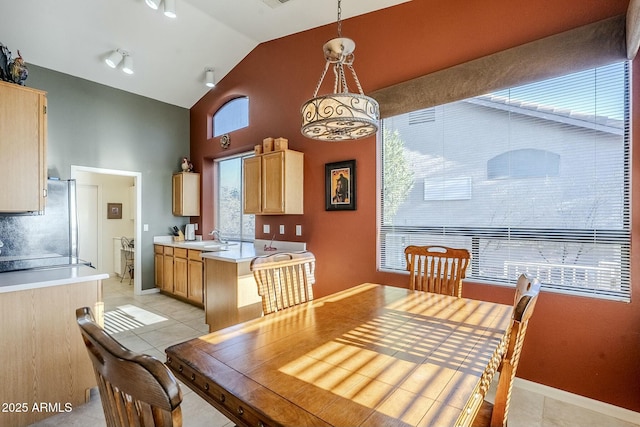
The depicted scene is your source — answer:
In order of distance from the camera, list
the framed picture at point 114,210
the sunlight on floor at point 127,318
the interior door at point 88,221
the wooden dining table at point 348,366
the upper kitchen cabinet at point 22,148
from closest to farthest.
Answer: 1. the wooden dining table at point 348,366
2. the upper kitchen cabinet at point 22,148
3. the sunlight on floor at point 127,318
4. the interior door at point 88,221
5. the framed picture at point 114,210

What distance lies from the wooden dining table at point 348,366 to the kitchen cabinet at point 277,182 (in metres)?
2.04

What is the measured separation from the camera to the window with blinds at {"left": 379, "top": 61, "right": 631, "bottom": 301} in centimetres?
204

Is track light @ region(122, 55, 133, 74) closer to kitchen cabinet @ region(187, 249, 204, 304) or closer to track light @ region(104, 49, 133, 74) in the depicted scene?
track light @ region(104, 49, 133, 74)

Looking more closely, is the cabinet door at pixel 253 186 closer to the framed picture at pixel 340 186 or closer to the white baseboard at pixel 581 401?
the framed picture at pixel 340 186

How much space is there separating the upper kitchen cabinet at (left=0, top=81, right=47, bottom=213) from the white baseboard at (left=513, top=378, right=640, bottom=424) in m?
3.95

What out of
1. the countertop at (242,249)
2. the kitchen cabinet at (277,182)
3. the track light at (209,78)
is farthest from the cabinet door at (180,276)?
the track light at (209,78)

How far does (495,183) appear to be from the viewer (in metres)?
2.47

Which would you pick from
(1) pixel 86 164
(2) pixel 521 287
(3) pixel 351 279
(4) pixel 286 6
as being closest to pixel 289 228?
(3) pixel 351 279

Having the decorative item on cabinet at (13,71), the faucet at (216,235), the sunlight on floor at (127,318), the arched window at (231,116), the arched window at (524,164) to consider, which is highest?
the arched window at (231,116)

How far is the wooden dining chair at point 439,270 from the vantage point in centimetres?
219

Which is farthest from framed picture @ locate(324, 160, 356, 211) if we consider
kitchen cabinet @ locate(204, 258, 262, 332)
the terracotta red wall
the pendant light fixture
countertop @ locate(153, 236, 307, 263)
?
the pendant light fixture

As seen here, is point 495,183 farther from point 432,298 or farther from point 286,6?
point 286,6

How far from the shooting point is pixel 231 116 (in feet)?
16.1

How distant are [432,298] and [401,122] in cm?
180
